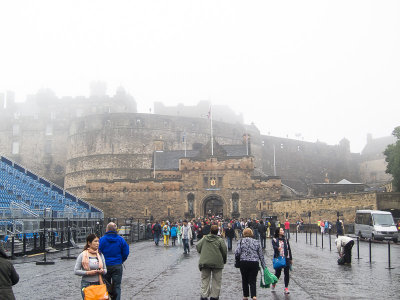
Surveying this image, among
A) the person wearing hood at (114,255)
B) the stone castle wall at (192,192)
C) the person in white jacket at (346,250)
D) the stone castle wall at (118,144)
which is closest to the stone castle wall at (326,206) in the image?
the stone castle wall at (192,192)

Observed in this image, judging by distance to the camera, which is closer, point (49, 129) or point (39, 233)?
point (39, 233)

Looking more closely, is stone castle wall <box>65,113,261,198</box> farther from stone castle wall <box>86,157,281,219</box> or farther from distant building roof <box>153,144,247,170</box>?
stone castle wall <box>86,157,281,219</box>

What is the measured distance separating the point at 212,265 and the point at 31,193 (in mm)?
26970

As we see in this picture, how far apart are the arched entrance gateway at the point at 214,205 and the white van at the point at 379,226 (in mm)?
19003

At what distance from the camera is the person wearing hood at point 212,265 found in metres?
7.71

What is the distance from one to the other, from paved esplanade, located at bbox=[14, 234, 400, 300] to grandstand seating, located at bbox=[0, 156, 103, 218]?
14621mm

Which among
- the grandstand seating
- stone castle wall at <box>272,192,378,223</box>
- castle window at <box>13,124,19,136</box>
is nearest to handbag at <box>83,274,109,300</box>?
the grandstand seating

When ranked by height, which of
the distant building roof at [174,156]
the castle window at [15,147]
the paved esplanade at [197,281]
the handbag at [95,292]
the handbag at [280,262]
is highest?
the castle window at [15,147]

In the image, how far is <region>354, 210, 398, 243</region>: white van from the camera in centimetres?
2416

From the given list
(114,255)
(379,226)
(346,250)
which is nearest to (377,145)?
(379,226)

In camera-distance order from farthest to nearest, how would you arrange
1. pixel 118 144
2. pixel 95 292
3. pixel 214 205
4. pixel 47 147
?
pixel 47 147 < pixel 118 144 < pixel 214 205 < pixel 95 292

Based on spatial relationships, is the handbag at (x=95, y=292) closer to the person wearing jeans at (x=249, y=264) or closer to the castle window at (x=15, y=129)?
the person wearing jeans at (x=249, y=264)

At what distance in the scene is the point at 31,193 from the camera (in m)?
32.1

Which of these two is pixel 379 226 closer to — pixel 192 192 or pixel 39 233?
pixel 39 233
